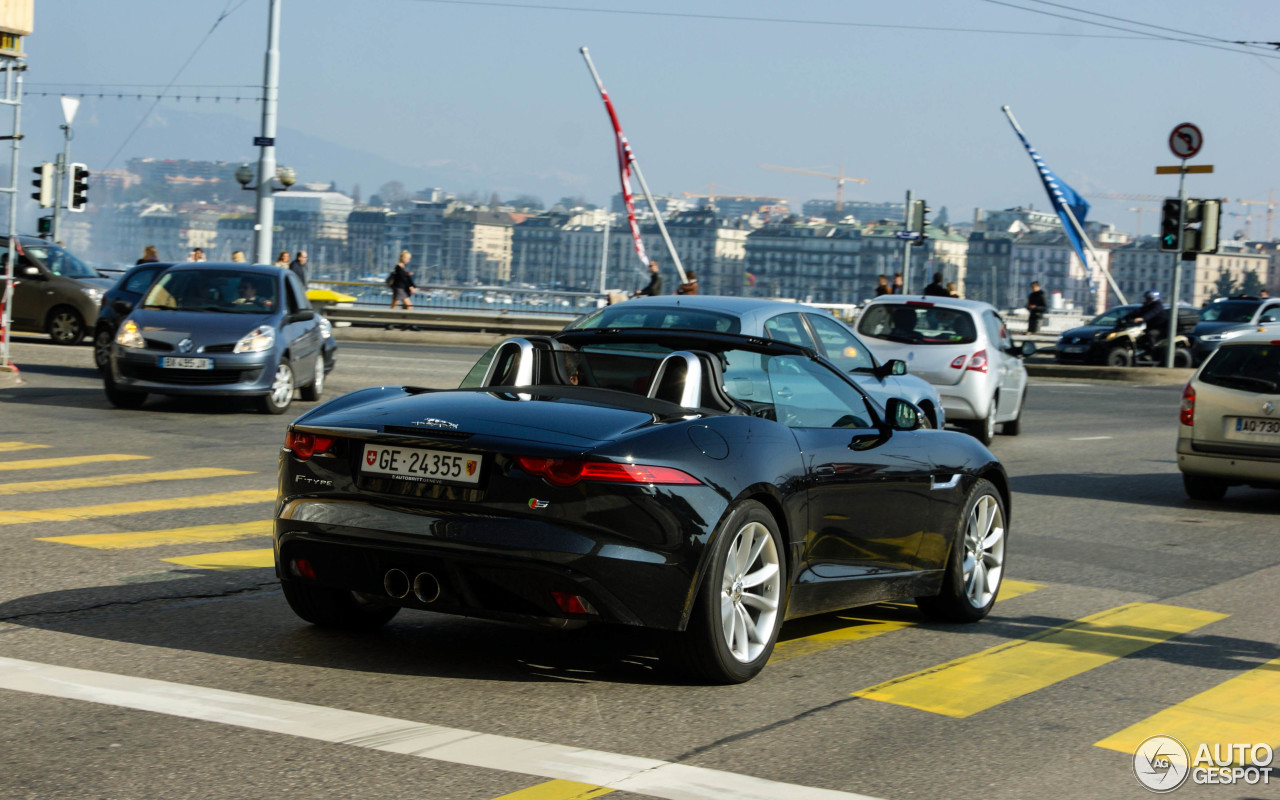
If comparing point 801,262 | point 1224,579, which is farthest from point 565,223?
point 1224,579

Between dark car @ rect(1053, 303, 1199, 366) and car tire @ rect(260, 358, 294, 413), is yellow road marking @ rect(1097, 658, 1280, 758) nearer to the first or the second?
car tire @ rect(260, 358, 294, 413)

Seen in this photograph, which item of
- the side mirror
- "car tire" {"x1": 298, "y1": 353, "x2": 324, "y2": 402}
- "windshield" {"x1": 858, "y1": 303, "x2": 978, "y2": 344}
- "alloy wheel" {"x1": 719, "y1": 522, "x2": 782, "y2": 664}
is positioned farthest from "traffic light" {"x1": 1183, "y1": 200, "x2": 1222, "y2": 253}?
"alloy wheel" {"x1": 719, "y1": 522, "x2": 782, "y2": 664}

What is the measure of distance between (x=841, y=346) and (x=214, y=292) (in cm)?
787

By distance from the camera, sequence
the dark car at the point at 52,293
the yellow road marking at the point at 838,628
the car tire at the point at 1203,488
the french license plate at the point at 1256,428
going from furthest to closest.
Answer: the dark car at the point at 52,293, the car tire at the point at 1203,488, the french license plate at the point at 1256,428, the yellow road marking at the point at 838,628

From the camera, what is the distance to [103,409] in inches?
675

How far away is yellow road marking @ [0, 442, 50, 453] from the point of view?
1317 centimetres

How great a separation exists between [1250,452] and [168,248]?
467 feet

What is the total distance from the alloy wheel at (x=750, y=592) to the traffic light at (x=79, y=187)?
31.7m

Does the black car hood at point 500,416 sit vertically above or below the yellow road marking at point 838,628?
above

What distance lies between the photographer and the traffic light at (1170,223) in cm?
3095

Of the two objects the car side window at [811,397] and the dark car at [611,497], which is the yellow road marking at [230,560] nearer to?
the dark car at [611,497]

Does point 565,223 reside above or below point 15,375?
above

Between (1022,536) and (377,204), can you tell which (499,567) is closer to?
(1022,536)

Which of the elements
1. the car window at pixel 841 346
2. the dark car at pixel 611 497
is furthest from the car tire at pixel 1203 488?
the dark car at pixel 611 497
